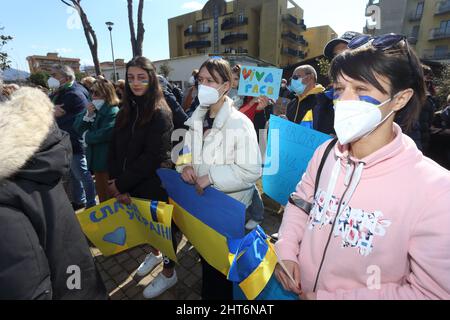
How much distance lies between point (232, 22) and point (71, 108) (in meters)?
46.0

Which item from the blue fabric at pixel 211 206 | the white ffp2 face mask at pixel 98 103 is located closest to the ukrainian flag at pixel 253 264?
the blue fabric at pixel 211 206

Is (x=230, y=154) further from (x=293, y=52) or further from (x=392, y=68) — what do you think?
(x=293, y=52)

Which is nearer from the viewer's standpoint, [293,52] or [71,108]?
[71,108]

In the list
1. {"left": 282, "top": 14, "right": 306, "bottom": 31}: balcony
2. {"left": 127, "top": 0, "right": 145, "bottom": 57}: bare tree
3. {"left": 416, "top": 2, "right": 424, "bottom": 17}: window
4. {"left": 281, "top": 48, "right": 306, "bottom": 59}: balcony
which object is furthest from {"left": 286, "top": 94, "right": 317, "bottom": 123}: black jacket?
{"left": 282, "top": 14, "right": 306, "bottom": 31}: balcony

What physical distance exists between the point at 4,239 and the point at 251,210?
10.1 ft

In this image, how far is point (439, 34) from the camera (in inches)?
1203

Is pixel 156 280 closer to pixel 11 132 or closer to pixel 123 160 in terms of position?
pixel 123 160

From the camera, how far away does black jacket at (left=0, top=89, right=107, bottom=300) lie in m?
0.83

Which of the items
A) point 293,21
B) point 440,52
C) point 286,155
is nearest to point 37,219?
point 286,155

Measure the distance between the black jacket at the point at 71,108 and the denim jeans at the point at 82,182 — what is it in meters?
0.18

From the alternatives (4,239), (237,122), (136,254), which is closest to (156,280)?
(136,254)

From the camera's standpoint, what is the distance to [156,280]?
2586 mm

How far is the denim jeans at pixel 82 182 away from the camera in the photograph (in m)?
3.84

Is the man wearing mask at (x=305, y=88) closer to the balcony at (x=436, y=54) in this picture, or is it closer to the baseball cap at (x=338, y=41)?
the baseball cap at (x=338, y=41)
